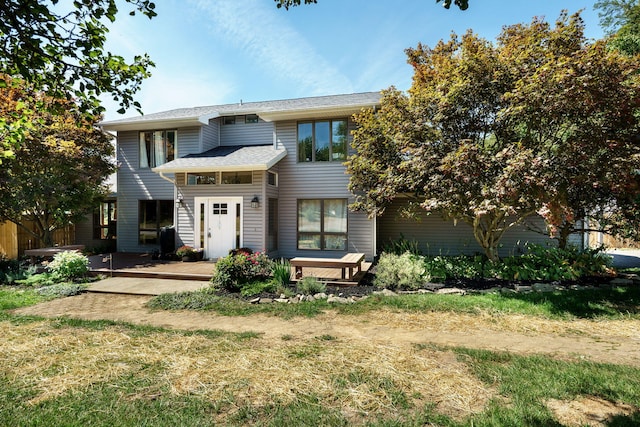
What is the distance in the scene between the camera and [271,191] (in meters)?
11.9

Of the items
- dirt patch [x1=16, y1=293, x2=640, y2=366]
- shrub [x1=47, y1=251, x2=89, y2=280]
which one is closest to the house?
shrub [x1=47, y1=251, x2=89, y2=280]

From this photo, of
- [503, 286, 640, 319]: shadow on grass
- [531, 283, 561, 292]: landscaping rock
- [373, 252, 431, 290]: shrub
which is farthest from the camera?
[373, 252, 431, 290]: shrub

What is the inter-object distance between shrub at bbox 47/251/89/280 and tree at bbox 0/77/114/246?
121 inches

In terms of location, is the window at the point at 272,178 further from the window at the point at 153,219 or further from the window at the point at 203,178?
the window at the point at 153,219

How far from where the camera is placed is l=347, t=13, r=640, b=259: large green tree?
6484mm

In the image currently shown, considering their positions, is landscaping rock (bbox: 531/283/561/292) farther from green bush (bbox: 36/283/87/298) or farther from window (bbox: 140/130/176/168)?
window (bbox: 140/130/176/168)

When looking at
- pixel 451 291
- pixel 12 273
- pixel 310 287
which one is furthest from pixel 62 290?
pixel 451 291

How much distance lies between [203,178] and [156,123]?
3632mm

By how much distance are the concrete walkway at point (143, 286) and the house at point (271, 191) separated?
9.47 feet

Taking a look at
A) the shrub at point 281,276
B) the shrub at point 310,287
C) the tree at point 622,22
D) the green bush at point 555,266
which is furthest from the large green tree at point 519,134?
the shrub at point 281,276

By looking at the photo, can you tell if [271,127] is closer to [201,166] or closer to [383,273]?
[201,166]

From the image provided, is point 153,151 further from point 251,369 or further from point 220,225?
point 251,369

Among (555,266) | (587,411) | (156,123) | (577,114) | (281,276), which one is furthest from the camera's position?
(156,123)

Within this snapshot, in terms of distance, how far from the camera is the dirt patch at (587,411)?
2.80 m
